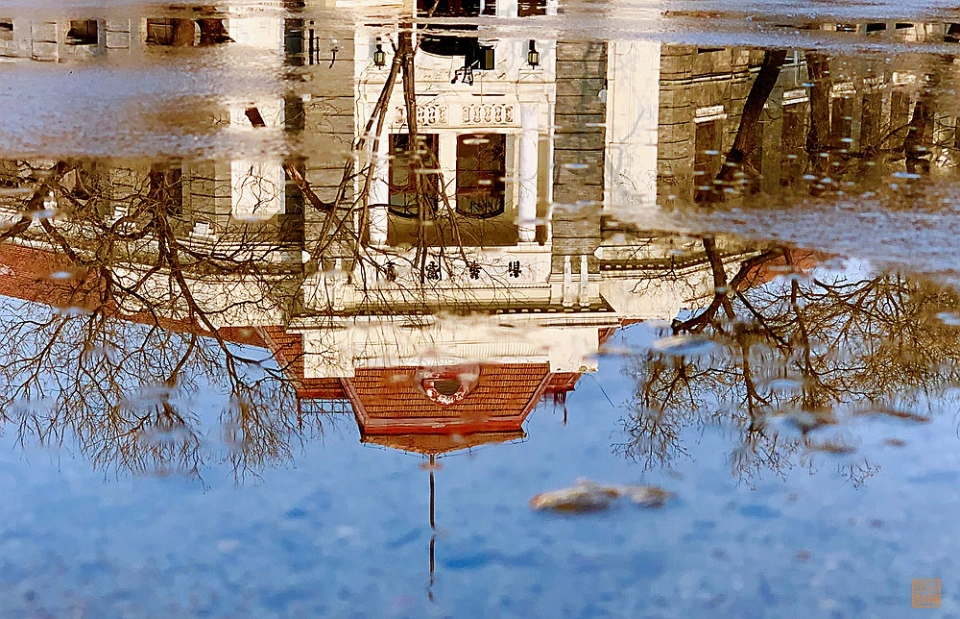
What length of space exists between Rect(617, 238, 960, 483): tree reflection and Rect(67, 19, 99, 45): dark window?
1242 cm

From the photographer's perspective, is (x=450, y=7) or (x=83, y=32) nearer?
(x=83, y=32)

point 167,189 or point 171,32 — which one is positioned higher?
point 171,32

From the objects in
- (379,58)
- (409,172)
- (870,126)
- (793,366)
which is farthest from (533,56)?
(793,366)

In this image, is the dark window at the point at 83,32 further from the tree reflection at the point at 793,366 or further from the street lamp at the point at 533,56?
the tree reflection at the point at 793,366

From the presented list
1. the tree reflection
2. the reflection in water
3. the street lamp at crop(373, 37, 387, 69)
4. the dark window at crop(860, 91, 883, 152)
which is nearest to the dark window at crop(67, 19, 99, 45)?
the street lamp at crop(373, 37, 387, 69)

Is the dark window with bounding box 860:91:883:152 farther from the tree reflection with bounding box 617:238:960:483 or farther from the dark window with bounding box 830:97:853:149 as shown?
the tree reflection with bounding box 617:238:960:483

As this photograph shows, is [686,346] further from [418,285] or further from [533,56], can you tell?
[533,56]

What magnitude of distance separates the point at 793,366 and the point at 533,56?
12150 mm

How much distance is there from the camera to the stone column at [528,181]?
33.6 ft

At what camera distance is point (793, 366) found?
767cm

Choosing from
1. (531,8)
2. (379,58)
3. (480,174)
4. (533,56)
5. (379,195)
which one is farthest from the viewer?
(531,8)

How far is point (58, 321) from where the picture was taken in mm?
7941

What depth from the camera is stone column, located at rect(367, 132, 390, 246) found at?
401 inches

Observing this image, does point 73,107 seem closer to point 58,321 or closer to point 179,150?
point 179,150
